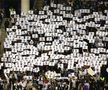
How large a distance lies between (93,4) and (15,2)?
8099mm

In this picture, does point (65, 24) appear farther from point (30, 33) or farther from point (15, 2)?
point (15, 2)

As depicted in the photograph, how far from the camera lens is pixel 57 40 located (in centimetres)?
4425

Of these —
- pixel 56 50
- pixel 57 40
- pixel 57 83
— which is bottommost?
pixel 57 83

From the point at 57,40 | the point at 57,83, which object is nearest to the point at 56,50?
the point at 57,40

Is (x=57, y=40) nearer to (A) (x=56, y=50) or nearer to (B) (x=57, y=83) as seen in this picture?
(A) (x=56, y=50)

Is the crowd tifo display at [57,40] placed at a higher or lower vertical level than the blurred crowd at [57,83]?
higher

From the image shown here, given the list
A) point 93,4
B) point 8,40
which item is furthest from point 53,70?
point 93,4

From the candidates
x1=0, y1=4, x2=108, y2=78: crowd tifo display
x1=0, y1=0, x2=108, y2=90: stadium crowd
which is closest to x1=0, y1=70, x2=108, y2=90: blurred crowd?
x1=0, y1=0, x2=108, y2=90: stadium crowd

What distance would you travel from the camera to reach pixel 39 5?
4925 cm

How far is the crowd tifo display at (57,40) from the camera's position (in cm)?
4281

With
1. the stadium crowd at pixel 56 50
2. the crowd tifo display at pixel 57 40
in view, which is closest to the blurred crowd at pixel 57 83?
the stadium crowd at pixel 56 50

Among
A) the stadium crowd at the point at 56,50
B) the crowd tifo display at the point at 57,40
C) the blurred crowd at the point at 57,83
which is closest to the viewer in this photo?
the blurred crowd at the point at 57,83

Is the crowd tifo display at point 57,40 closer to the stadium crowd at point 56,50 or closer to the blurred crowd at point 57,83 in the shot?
the stadium crowd at point 56,50

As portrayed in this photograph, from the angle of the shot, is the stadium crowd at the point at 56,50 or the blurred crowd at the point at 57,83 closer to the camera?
the blurred crowd at the point at 57,83
